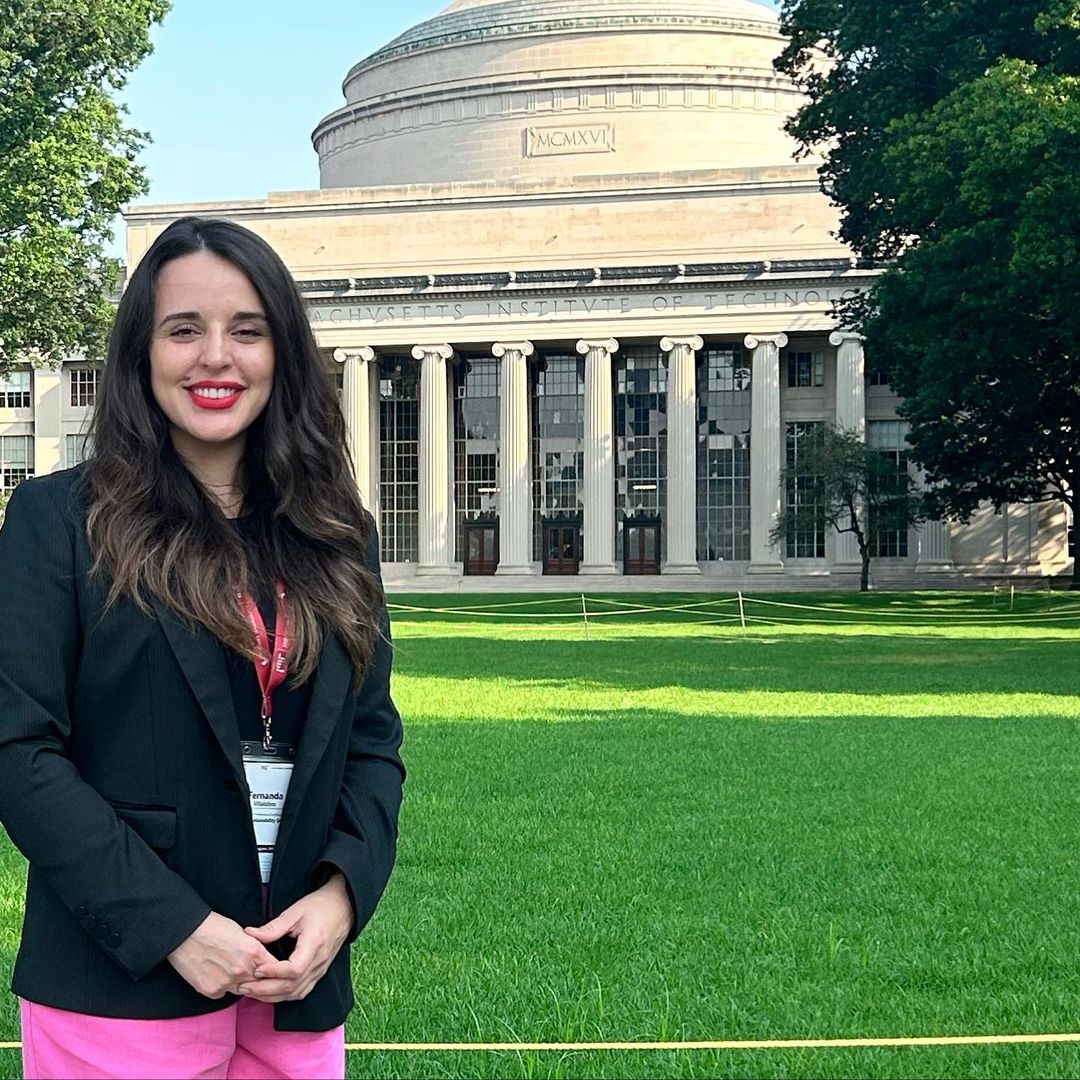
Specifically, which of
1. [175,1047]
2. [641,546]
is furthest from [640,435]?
[175,1047]

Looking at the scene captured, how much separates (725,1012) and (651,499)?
254 feet

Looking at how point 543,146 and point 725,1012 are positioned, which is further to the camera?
point 543,146

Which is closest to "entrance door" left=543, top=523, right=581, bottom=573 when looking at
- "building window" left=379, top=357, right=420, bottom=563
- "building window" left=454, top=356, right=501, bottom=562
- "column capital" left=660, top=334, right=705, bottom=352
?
"building window" left=454, top=356, right=501, bottom=562

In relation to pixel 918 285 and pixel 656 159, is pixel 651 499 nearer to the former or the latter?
pixel 656 159

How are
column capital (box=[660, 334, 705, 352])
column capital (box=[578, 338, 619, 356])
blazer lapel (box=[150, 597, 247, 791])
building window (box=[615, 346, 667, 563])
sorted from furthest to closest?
building window (box=[615, 346, 667, 563]) < column capital (box=[578, 338, 619, 356]) < column capital (box=[660, 334, 705, 352]) < blazer lapel (box=[150, 597, 247, 791])

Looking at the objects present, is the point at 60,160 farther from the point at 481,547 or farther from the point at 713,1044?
the point at 481,547

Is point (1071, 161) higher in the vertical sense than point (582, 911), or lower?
higher

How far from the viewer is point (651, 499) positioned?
84.6 meters

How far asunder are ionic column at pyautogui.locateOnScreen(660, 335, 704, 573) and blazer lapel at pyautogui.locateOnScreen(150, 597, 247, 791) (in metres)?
76.2

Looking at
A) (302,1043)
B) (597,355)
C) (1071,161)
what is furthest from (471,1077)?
(597,355)

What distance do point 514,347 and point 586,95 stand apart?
65.7ft

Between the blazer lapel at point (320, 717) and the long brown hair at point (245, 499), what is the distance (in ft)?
0.14

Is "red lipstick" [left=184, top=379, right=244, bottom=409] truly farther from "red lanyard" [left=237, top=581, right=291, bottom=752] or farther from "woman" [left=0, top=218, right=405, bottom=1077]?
"red lanyard" [left=237, top=581, right=291, bottom=752]

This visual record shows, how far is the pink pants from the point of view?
3.58m
